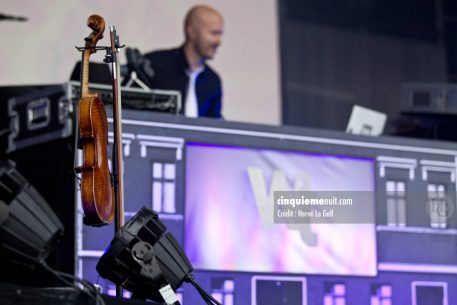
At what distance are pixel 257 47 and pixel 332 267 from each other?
282 cm

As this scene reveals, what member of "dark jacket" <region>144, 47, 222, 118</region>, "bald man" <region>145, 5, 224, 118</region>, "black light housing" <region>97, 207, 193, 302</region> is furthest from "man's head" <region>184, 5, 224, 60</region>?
"black light housing" <region>97, 207, 193, 302</region>

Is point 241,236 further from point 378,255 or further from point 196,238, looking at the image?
point 378,255

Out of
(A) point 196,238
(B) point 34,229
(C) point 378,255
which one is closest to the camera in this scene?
(B) point 34,229

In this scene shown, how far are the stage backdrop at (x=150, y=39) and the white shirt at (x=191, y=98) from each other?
1.14 ft

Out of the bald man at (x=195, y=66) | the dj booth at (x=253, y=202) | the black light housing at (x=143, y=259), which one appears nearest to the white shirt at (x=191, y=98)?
the bald man at (x=195, y=66)

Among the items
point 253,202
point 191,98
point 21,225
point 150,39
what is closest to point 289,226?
point 253,202

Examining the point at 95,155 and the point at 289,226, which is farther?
the point at 289,226

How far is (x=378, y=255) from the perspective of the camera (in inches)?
253

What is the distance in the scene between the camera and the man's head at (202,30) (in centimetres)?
826

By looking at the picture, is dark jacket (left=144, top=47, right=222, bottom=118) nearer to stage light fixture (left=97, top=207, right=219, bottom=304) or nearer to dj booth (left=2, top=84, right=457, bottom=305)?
dj booth (left=2, top=84, right=457, bottom=305)

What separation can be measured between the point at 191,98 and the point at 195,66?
0.50 metres

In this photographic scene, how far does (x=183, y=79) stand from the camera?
775cm

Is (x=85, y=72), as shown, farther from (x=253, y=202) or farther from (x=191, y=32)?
(x=191, y=32)

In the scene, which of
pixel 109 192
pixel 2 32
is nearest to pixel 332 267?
pixel 109 192
